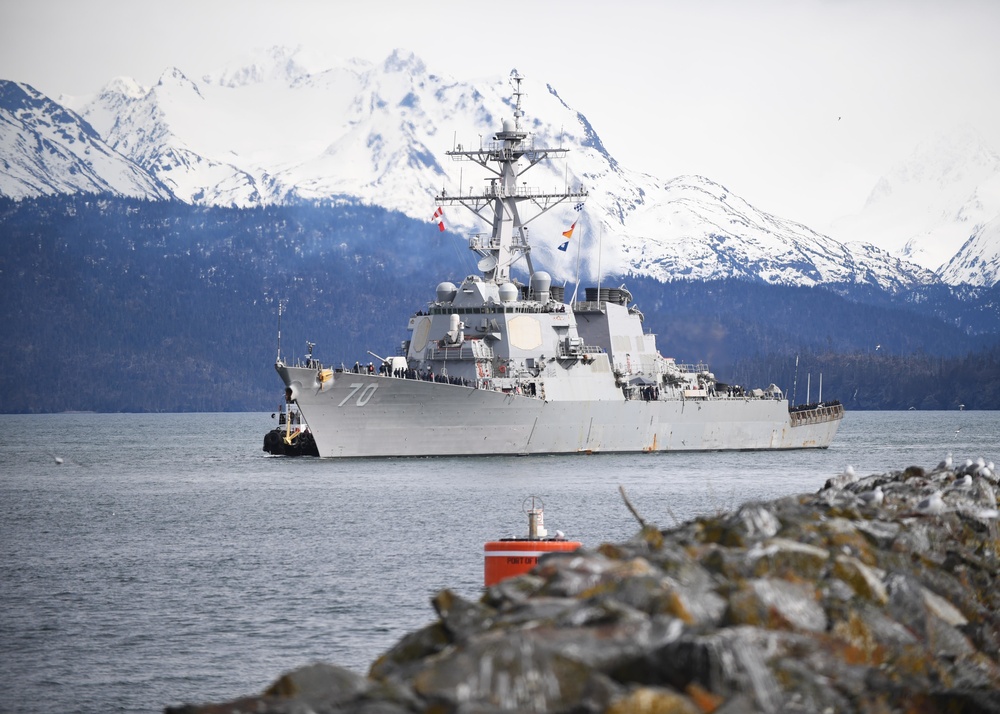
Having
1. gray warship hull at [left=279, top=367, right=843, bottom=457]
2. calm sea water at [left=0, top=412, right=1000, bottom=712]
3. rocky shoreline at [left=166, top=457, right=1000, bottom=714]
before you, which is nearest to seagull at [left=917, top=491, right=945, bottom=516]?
rocky shoreline at [left=166, top=457, right=1000, bottom=714]

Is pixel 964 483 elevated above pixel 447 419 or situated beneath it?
situated beneath

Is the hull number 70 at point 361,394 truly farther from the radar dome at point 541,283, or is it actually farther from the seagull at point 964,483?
the seagull at point 964,483

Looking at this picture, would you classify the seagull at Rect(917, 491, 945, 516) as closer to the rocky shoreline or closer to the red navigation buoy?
the rocky shoreline

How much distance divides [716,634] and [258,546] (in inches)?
761

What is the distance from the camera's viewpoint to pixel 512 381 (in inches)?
1924

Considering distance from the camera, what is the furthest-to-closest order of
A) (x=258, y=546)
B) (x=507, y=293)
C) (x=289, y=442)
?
(x=289, y=442) < (x=507, y=293) < (x=258, y=546)

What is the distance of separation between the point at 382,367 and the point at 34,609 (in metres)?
28.3

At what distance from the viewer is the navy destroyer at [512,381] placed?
46.3 metres

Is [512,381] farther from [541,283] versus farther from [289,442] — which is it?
[289,442]

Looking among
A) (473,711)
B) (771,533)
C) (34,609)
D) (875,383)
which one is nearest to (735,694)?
(473,711)

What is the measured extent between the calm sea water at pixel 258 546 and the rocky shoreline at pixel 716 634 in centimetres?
559

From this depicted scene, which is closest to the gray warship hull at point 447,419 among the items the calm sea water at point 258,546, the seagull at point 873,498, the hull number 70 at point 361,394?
the hull number 70 at point 361,394

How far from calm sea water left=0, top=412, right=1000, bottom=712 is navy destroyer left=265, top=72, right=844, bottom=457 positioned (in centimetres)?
111

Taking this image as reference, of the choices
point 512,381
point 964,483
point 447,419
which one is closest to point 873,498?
point 964,483
